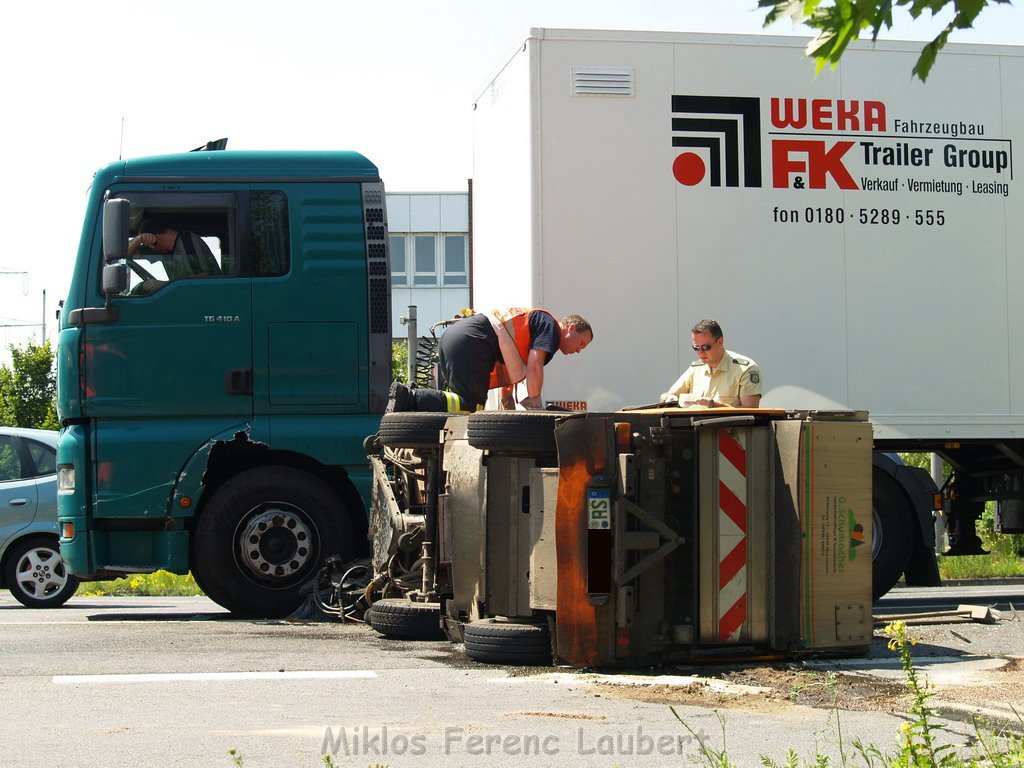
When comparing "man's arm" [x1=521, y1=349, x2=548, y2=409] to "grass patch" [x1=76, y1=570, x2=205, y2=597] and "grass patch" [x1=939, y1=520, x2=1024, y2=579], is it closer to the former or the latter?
"grass patch" [x1=76, y1=570, x2=205, y2=597]

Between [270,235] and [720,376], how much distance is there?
3085 mm

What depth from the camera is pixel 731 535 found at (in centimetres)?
661

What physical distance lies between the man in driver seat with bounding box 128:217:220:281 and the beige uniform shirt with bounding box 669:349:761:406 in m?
3.24

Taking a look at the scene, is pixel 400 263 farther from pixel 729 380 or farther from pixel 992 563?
pixel 729 380

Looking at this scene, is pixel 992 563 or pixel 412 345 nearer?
pixel 412 345

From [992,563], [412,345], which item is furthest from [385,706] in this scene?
[992,563]

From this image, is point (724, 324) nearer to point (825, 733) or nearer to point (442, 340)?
point (442, 340)

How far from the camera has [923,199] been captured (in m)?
9.47

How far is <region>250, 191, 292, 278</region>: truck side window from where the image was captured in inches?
348

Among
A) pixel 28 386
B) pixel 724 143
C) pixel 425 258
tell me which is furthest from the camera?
pixel 425 258

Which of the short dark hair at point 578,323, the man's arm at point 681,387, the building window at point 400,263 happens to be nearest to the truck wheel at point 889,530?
the man's arm at point 681,387

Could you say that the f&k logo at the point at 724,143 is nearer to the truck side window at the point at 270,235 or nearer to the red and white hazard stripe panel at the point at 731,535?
the truck side window at the point at 270,235

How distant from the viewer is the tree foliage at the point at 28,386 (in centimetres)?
2600

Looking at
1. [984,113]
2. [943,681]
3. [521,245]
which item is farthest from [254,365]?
[984,113]
